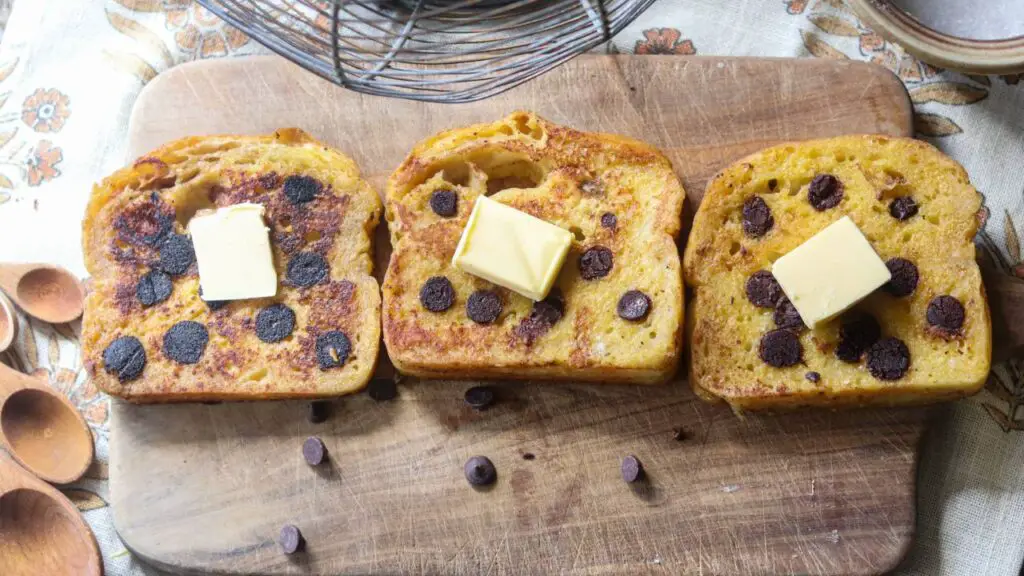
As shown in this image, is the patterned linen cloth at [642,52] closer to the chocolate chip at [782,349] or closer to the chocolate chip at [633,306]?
the chocolate chip at [782,349]

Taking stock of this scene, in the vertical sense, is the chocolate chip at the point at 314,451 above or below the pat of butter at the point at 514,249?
below

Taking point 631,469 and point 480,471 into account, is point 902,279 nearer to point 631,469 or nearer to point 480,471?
point 631,469

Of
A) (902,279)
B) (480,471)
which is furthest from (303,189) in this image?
(902,279)

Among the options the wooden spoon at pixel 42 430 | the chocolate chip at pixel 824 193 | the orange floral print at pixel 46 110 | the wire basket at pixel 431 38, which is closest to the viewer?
the wire basket at pixel 431 38

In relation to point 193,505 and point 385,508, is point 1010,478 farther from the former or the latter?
point 193,505

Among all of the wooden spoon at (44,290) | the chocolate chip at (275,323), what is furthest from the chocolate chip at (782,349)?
the wooden spoon at (44,290)

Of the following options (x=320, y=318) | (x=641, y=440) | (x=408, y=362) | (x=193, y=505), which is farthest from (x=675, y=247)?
(x=193, y=505)
